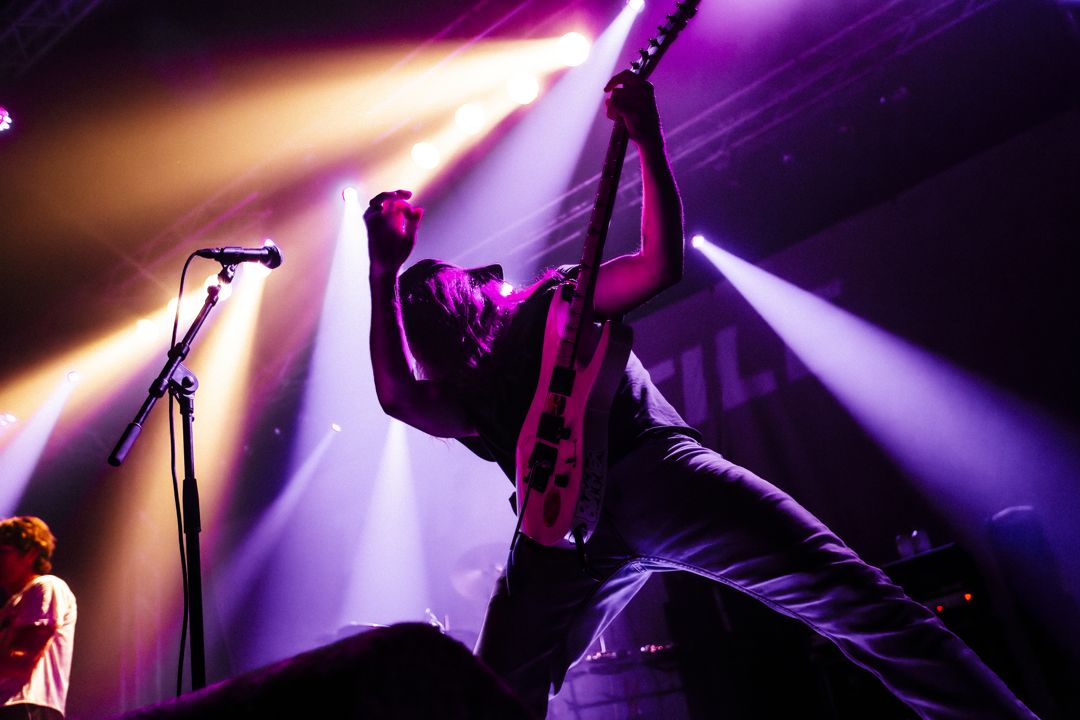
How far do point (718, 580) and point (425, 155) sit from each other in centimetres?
531

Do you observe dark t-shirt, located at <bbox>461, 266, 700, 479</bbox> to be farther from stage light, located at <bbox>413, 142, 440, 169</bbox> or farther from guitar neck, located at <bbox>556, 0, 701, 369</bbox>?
stage light, located at <bbox>413, 142, 440, 169</bbox>

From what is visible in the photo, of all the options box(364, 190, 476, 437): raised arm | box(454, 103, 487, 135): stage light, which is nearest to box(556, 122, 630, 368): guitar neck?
box(364, 190, 476, 437): raised arm

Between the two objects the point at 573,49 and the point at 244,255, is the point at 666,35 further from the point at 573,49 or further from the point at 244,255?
the point at 573,49

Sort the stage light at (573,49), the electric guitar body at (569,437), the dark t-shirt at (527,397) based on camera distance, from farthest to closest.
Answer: the stage light at (573,49) < the dark t-shirt at (527,397) < the electric guitar body at (569,437)

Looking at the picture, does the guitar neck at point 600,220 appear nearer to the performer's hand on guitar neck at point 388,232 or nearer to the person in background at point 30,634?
the performer's hand on guitar neck at point 388,232

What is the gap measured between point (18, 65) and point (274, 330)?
353cm

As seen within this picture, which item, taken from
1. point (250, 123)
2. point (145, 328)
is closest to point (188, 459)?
point (250, 123)

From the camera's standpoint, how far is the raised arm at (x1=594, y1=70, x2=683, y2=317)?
81.4 inches

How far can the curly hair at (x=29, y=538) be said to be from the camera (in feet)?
13.4

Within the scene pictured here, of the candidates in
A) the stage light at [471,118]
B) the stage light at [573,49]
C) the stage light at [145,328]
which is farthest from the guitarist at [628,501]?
the stage light at [145,328]

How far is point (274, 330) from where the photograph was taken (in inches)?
320

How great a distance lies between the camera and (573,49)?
18.7ft

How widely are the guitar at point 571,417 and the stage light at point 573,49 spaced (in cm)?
380

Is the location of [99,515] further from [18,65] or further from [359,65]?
[359,65]
